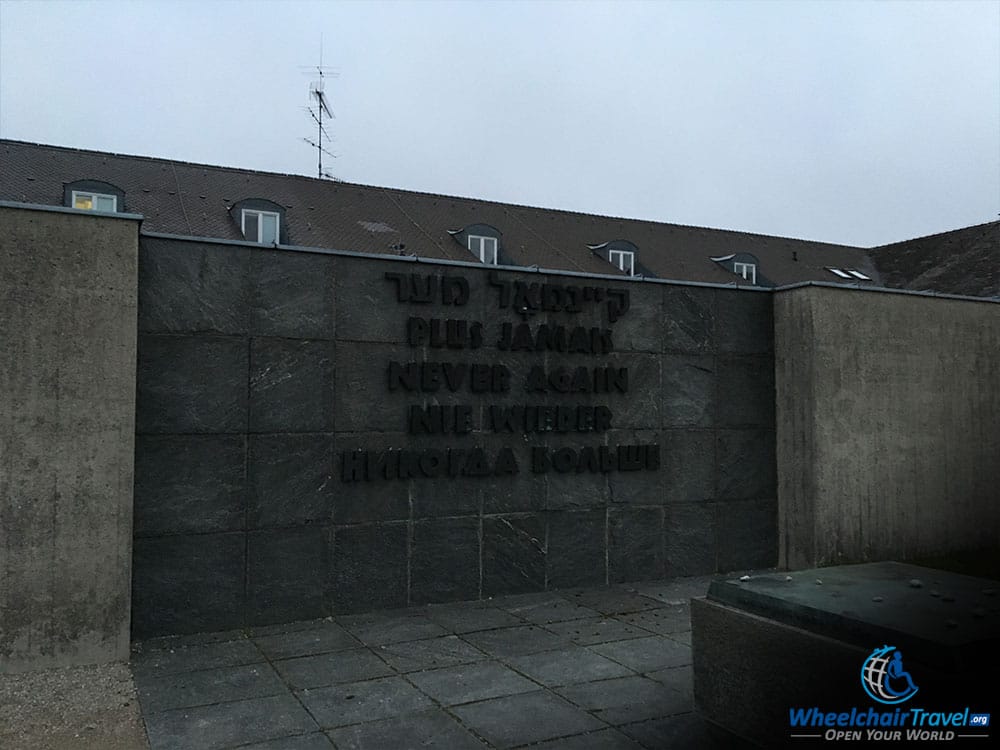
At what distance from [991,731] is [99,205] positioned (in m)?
21.7

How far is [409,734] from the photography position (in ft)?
17.3

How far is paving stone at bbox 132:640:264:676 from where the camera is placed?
265 inches

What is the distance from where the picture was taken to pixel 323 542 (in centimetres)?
830

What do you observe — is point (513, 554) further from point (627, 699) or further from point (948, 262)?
point (948, 262)

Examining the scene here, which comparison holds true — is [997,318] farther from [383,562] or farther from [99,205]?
[99,205]

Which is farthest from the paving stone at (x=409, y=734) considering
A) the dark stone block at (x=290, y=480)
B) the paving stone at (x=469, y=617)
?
the dark stone block at (x=290, y=480)

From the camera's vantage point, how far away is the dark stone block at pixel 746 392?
10.7m

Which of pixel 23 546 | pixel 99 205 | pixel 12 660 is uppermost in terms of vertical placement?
pixel 99 205

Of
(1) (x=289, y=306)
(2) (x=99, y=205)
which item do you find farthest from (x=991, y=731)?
(2) (x=99, y=205)

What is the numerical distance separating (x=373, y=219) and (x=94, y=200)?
7.83 m

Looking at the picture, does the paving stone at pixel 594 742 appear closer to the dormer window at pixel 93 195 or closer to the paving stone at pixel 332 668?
the paving stone at pixel 332 668

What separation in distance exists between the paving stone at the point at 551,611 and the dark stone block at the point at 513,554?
0.45 metres

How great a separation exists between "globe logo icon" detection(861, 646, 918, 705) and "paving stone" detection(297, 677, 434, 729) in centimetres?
313

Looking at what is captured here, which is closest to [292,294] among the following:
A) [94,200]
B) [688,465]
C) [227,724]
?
[227,724]
